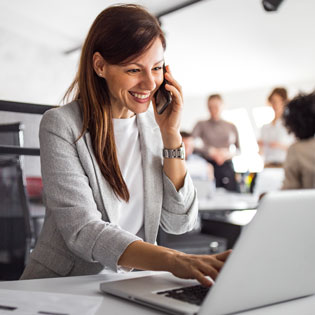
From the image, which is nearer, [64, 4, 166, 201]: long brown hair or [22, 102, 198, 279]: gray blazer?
[22, 102, 198, 279]: gray blazer

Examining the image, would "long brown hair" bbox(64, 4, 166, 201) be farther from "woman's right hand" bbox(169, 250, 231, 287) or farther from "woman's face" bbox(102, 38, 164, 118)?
"woman's right hand" bbox(169, 250, 231, 287)

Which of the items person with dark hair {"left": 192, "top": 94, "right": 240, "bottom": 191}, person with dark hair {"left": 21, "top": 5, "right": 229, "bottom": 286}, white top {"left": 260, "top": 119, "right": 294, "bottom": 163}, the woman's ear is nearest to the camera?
person with dark hair {"left": 21, "top": 5, "right": 229, "bottom": 286}

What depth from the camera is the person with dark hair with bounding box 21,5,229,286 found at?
1093 millimetres

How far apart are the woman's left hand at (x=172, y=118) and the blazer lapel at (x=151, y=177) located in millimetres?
35

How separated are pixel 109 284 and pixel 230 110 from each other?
1104 centimetres

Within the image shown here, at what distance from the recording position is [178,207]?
1216 mm

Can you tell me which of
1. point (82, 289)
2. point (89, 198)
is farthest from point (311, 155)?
point (82, 289)

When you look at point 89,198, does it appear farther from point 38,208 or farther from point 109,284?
point 38,208

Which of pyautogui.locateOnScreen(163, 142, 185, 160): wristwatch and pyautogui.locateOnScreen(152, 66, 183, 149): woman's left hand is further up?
pyautogui.locateOnScreen(152, 66, 183, 149): woman's left hand

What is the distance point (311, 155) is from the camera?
2609 mm

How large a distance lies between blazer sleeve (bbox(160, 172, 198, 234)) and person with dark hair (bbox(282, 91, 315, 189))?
1.53 meters

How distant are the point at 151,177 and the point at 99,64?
1.06 feet

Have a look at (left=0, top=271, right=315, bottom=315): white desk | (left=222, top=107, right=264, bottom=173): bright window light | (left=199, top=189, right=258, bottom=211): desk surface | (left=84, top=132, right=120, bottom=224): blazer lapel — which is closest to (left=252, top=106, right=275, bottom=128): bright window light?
(left=222, top=107, right=264, bottom=173): bright window light

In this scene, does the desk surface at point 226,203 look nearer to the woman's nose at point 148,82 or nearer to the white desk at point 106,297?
the woman's nose at point 148,82
